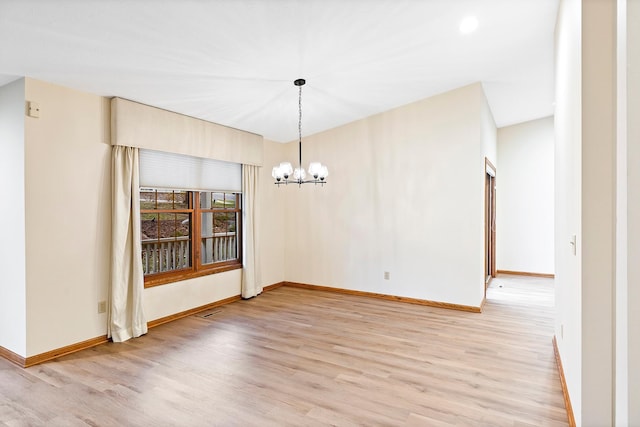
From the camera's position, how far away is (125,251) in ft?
12.5

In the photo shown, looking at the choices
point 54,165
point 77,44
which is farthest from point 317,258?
point 77,44

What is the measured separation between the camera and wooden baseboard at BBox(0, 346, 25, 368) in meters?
3.17

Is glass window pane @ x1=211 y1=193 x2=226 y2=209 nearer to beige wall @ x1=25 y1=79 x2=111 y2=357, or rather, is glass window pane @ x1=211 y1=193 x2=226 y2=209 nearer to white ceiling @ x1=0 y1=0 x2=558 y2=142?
white ceiling @ x1=0 y1=0 x2=558 y2=142

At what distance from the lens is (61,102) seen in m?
3.38

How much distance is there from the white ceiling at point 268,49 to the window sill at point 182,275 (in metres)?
2.13

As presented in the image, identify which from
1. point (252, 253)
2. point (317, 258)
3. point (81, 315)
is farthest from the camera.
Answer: point (317, 258)

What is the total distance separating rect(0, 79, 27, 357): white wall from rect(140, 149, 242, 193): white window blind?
1143 mm

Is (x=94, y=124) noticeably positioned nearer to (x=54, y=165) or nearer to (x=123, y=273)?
(x=54, y=165)

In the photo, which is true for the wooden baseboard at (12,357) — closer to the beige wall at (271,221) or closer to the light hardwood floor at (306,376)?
the light hardwood floor at (306,376)

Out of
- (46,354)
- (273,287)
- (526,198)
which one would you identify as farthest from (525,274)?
(46,354)

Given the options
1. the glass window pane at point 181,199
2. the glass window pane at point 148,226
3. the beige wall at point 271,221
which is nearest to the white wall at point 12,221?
the glass window pane at point 148,226

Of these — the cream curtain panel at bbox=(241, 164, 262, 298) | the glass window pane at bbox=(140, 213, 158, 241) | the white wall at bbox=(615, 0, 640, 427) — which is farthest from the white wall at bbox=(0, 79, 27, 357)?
the white wall at bbox=(615, 0, 640, 427)

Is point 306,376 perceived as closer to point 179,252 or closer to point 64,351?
point 64,351

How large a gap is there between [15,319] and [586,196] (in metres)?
4.64
